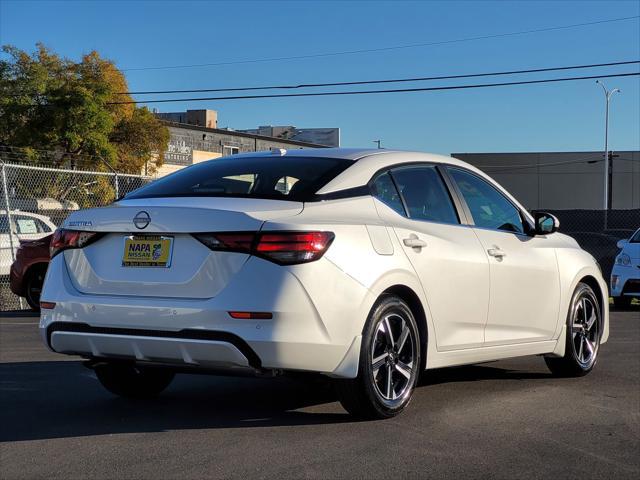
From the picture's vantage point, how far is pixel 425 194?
621cm

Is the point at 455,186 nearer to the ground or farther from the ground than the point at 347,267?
farther from the ground

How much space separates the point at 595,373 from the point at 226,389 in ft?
10.4

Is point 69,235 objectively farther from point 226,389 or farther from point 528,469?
point 528,469

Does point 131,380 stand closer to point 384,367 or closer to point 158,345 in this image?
point 158,345

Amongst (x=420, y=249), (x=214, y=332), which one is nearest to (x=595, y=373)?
(x=420, y=249)

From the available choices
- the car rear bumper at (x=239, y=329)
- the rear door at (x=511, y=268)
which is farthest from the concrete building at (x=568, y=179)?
the car rear bumper at (x=239, y=329)

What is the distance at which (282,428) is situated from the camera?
534 cm

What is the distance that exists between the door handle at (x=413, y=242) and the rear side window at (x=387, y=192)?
0.20 m

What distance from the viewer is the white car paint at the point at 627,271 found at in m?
15.1

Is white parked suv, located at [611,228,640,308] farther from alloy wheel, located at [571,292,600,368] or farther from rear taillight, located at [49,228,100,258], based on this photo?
rear taillight, located at [49,228,100,258]

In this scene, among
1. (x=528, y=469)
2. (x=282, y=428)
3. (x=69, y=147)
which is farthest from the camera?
(x=69, y=147)

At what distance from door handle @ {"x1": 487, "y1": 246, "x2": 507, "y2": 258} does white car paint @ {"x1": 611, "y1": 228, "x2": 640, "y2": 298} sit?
9.34m

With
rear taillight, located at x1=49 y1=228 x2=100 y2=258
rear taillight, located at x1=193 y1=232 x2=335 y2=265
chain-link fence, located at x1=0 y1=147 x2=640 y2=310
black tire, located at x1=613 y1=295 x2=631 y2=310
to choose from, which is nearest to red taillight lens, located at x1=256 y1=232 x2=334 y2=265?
rear taillight, located at x1=193 y1=232 x2=335 y2=265

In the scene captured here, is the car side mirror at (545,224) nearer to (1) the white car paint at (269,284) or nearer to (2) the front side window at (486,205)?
(2) the front side window at (486,205)
